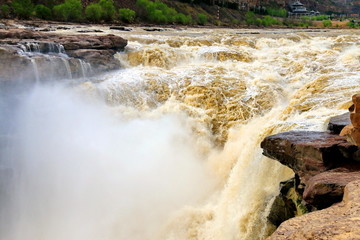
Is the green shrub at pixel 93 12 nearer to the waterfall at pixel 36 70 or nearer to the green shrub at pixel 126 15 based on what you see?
the green shrub at pixel 126 15

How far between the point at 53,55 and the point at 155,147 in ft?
15.3

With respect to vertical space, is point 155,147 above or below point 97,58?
below

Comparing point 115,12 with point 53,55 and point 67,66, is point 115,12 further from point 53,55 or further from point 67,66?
point 67,66

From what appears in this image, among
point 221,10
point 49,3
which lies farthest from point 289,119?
point 221,10

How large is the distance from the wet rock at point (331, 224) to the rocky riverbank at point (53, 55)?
832 centimetres

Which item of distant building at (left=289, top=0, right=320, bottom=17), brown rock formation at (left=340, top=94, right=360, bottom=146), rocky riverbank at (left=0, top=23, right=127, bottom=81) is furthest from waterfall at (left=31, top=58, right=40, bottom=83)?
distant building at (left=289, top=0, right=320, bottom=17)

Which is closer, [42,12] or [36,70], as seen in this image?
[36,70]

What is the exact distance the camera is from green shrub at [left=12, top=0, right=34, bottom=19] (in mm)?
23447

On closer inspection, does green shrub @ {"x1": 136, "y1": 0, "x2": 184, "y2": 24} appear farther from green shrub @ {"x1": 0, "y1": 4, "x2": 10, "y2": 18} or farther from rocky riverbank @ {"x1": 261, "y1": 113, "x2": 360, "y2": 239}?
rocky riverbank @ {"x1": 261, "y1": 113, "x2": 360, "y2": 239}

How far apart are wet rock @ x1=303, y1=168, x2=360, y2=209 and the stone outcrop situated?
8012mm

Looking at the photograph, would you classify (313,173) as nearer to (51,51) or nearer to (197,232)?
(197,232)

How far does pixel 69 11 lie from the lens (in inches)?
988

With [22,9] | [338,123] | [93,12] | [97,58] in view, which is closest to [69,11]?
[93,12]

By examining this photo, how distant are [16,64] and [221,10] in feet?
143
